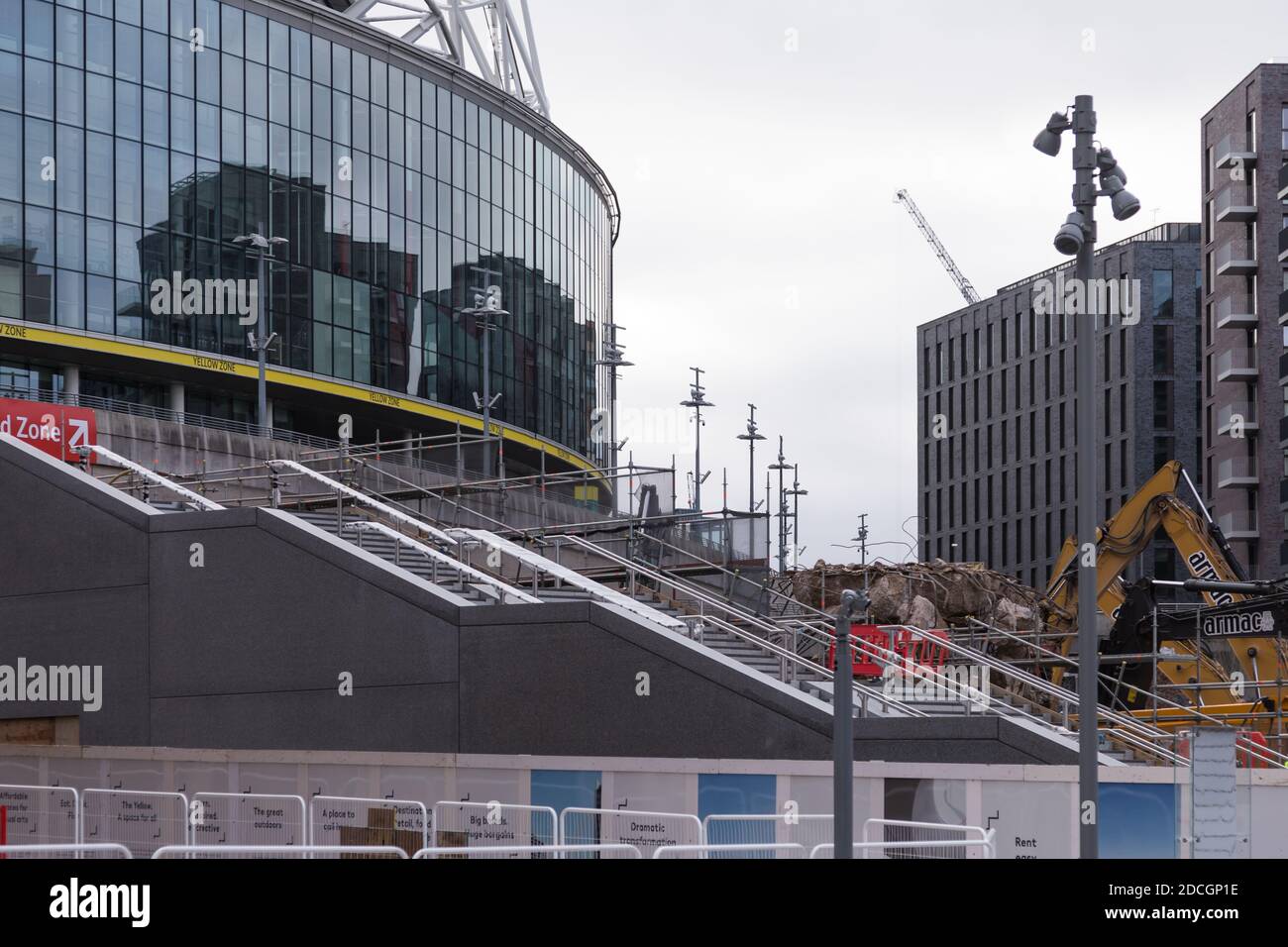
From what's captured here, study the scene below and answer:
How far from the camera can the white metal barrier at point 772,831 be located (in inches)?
870

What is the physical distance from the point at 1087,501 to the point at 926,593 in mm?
26221

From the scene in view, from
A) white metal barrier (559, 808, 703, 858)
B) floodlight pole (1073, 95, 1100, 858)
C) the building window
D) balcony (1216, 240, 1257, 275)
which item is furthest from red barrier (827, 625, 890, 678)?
the building window


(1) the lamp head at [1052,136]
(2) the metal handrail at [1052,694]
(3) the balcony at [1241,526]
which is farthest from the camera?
(3) the balcony at [1241,526]

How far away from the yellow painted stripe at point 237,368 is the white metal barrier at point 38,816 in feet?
107

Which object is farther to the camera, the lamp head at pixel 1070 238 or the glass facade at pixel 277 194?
the glass facade at pixel 277 194

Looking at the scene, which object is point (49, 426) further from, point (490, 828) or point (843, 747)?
point (843, 747)

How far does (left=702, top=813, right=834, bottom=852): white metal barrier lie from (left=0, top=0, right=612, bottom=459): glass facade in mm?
42668

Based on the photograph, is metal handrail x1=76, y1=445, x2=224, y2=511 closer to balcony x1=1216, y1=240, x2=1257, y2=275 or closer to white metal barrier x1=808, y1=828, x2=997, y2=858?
white metal barrier x1=808, y1=828, x2=997, y2=858

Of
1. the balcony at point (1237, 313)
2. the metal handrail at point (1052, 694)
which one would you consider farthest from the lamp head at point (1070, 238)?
the balcony at point (1237, 313)

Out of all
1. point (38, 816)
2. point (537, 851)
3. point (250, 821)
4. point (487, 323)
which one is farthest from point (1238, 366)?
point (537, 851)

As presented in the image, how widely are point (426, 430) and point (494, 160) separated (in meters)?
12.5

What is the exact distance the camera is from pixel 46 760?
105 ft

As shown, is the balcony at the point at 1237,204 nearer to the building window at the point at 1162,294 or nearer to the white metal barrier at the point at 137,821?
the building window at the point at 1162,294
